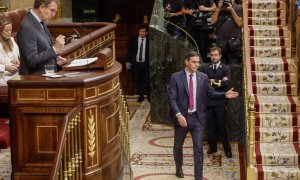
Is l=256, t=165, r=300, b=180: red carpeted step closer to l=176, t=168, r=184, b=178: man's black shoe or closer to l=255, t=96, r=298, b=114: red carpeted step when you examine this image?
l=176, t=168, r=184, b=178: man's black shoe

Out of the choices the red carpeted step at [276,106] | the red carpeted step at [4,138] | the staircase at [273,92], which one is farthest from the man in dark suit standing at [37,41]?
the red carpeted step at [276,106]

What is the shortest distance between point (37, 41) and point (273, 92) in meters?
4.98

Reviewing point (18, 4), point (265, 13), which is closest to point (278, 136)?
point (265, 13)

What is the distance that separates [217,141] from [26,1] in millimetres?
5794

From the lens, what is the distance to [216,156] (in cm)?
1072

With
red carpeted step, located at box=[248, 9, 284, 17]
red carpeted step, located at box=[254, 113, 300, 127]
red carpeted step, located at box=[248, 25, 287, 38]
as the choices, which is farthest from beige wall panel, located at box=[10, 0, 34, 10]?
red carpeted step, located at box=[254, 113, 300, 127]

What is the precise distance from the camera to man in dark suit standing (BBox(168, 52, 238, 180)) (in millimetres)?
8766

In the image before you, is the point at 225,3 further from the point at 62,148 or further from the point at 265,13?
the point at 62,148

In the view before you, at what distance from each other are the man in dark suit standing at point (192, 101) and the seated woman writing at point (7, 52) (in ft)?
6.53

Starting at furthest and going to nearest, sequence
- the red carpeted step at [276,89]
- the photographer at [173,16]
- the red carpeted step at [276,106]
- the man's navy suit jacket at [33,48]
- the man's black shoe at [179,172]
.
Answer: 1. the photographer at [173,16]
2. the red carpeted step at [276,89]
3. the red carpeted step at [276,106]
4. the man's black shoe at [179,172]
5. the man's navy suit jacket at [33,48]

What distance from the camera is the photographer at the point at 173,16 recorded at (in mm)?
12672

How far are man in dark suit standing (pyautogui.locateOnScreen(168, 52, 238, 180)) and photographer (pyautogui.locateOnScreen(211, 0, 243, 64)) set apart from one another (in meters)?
2.68

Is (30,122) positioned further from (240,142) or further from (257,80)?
(240,142)

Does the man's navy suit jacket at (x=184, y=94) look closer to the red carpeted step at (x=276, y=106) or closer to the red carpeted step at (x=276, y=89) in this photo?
the red carpeted step at (x=276, y=106)
